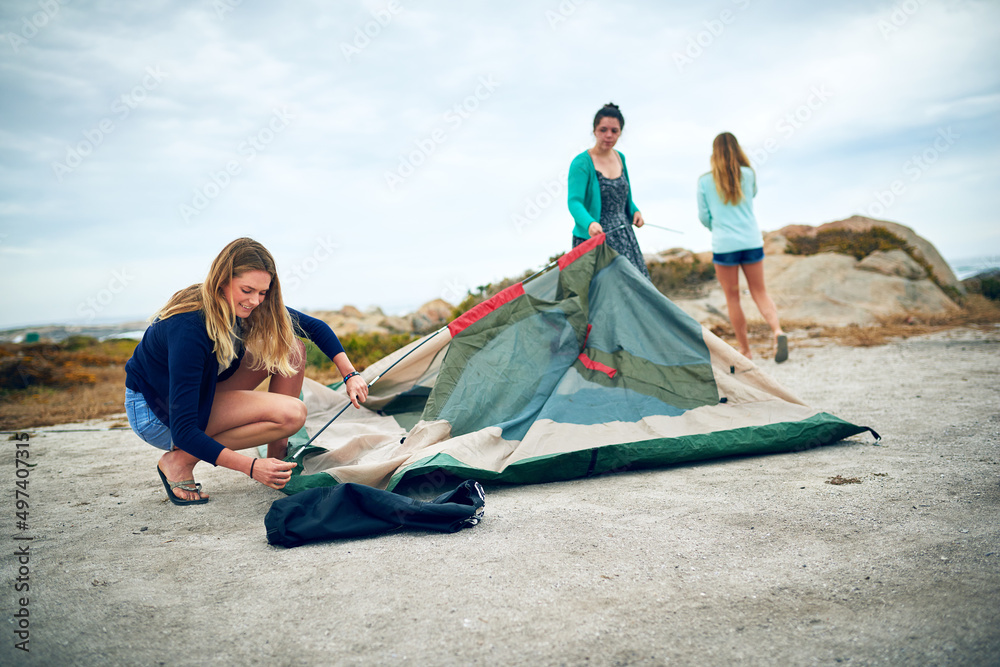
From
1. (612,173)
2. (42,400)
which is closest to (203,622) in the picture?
(612,173)

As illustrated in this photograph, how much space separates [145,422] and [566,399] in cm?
207

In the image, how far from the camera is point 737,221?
5.34 meters

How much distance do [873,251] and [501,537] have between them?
12677 millimetres

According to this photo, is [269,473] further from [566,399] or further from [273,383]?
Answer: [566,399]

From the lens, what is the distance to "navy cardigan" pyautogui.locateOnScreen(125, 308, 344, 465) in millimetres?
2432

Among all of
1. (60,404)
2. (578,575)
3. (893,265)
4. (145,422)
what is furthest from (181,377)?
(893,265)

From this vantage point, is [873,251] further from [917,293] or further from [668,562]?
[668,562]

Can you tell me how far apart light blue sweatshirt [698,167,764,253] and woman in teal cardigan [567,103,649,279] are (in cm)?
130

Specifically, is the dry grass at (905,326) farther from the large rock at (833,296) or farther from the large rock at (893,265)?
the large rock at (893,265)

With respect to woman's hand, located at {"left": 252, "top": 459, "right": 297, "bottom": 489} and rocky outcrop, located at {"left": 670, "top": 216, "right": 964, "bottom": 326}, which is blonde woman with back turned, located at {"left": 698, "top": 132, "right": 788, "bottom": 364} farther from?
rocky outcrop, located at {"left": 670, "top": 216, "right": 964, "bottom": 326}

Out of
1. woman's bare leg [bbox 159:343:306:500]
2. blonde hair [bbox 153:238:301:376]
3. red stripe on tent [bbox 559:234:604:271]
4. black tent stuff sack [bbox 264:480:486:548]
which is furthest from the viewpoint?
red stripe on tent [bbox 559:234:604:271]

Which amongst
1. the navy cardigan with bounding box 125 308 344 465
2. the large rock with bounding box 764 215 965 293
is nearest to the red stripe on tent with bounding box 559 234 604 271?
the navy cardigan with bounding box 125 308 344 465

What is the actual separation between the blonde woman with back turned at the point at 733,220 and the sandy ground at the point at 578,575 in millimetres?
2514

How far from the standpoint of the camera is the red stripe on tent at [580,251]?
3822 millimetres
